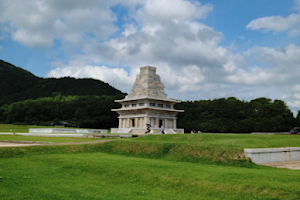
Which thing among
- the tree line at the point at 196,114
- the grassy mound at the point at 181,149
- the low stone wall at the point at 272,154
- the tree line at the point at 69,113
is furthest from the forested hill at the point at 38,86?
the low stone wall at the point at 272,154

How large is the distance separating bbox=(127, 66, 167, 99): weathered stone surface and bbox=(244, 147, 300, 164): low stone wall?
126 ft

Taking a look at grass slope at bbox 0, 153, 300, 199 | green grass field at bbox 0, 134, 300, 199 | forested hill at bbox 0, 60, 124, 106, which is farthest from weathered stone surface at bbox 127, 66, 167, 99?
forested hill at bbox 0, 60, 124, 106

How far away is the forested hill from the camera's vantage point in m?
115

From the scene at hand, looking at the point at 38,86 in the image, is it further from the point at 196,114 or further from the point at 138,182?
the point at 138,182

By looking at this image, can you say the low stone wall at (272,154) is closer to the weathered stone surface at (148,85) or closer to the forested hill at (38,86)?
the weathered stone surface at (148,85)

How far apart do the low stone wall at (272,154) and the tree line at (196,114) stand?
47670 millimetres

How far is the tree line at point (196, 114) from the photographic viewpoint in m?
65.9

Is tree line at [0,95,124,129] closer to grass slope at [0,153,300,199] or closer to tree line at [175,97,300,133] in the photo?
tree line at [175,97,300,133]

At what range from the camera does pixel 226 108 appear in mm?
72812

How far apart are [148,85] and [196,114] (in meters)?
27.8

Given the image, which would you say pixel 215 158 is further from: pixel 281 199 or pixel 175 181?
pixel 281 199

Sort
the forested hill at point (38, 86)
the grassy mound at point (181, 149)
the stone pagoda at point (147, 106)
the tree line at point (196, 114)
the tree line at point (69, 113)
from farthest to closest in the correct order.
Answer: the forested hill at point (38, 86), the tree line at point (69, 113), the tree line at point (196, 114), the stone pagoda at point (147, 106), the grassy mound at point (181, 149)

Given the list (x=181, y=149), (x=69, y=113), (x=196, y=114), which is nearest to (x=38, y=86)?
(x=69, y=113)

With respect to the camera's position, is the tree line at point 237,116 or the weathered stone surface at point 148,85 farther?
the tree line at point 237,116
